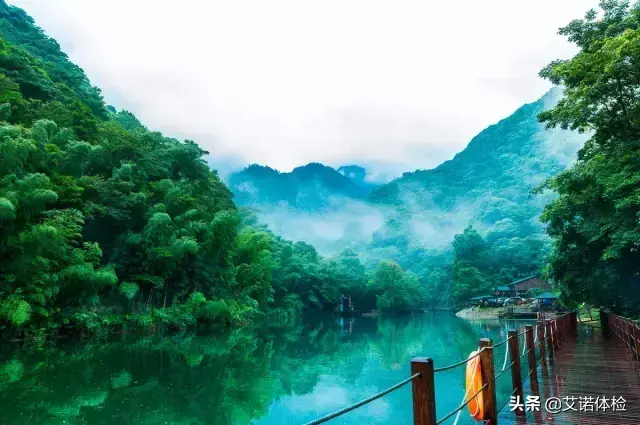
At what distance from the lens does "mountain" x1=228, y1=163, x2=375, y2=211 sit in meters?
140

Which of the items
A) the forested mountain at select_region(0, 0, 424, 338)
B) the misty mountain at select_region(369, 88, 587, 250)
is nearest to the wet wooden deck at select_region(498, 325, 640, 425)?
the forested mountain at select_region(0, 0, 424, 338)

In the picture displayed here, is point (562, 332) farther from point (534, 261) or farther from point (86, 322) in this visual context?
point (534, 261)

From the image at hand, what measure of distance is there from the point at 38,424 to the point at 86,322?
10.7 m

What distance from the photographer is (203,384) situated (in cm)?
→ 947

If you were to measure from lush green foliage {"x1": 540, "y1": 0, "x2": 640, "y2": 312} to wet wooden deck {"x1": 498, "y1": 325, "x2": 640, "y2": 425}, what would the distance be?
2.90 meters

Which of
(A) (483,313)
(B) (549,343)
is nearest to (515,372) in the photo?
(B) (549,343)

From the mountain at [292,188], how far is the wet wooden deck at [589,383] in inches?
4907

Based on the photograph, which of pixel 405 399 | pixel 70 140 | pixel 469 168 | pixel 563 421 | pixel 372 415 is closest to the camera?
pixel 563 421

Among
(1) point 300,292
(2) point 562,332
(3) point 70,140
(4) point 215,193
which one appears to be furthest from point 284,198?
(2) point 562,332

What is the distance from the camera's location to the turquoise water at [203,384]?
7.25 meters

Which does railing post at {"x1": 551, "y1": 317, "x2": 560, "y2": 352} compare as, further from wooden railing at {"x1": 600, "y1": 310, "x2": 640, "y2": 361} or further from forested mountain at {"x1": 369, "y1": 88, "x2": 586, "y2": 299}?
forested mountain at {"x1": 369, "y1": 88, "x2": 586, "y2": 299}

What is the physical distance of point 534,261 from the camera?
162 ft

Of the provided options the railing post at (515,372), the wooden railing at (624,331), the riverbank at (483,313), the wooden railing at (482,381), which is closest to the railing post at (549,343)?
the wooden railing at (482,381)

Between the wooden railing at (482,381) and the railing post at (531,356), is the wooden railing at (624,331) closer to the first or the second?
the wooden railing at (482,381)
